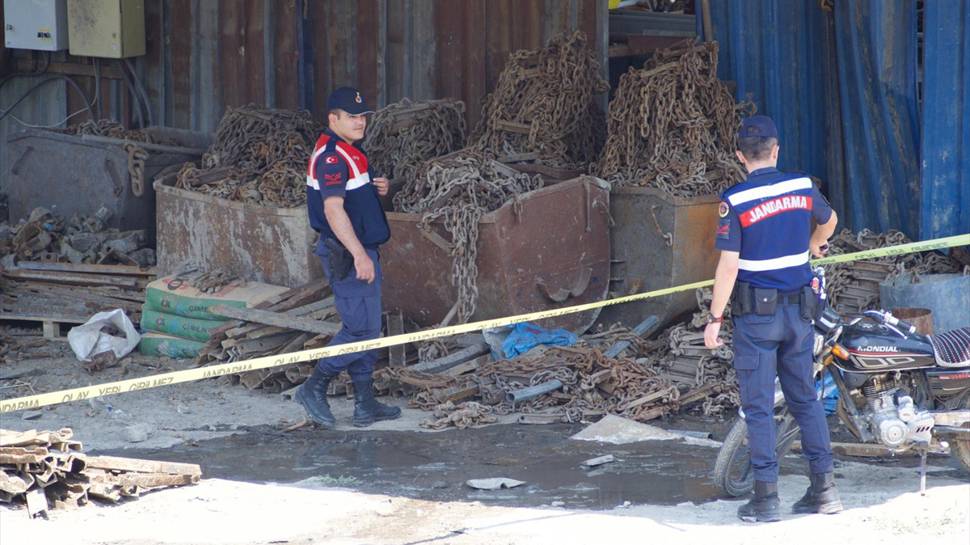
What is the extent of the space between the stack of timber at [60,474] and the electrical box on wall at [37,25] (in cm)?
871

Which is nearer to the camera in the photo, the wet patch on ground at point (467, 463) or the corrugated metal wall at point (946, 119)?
the wet patch on ground at point (467, 463)

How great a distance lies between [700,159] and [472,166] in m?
1.77

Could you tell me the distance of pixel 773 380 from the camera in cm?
677

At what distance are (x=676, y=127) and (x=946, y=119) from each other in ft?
6.73

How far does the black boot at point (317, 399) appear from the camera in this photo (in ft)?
30.5

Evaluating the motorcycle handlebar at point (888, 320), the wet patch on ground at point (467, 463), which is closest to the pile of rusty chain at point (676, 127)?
the wet patch on ground at point (467, 463)

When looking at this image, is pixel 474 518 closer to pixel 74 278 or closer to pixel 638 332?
pixel 638 332

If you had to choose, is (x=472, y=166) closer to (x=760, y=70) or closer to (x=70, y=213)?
(x=760, y=70)

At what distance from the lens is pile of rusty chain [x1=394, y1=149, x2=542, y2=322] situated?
10.3 m

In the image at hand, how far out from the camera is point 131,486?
7.41m

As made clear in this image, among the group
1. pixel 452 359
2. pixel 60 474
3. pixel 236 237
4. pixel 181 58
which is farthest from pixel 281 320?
pixel 181 58

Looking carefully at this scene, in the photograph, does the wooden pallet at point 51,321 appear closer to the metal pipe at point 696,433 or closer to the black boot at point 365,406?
the black boot at point 365,406

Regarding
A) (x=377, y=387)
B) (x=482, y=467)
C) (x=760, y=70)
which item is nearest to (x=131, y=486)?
(x=482, y=467)

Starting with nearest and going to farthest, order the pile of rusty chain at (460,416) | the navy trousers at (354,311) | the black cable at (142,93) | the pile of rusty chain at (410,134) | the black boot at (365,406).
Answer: the navy trousers at (354,311) < the pile of rusty chain at (460,416) < the black boot at (365,406) < the pile of rusty chain at (410,134) < the black cable at (142,93)
